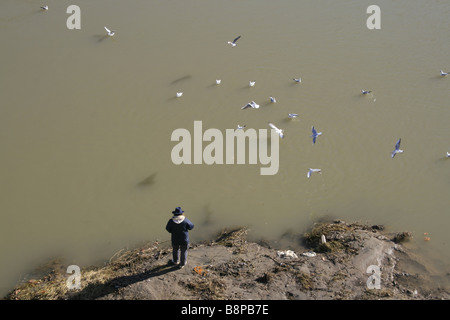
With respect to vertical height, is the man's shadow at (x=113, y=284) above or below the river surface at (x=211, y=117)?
below

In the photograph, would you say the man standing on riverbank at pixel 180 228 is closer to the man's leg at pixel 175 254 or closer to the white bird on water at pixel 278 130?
the man's leg at pixel 175 254

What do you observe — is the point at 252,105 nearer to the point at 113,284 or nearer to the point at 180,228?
the point at 180,228

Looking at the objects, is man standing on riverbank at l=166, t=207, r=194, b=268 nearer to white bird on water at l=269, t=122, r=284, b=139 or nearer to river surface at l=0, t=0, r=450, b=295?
river surface at l=0, t=0, r=450, b=295

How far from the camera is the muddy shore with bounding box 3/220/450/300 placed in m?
5.27

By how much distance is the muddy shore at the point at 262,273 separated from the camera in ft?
17.3

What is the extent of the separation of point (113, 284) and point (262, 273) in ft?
7.41

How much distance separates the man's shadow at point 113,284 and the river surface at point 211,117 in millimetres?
1055

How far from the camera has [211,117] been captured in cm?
877

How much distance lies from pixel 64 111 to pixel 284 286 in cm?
681

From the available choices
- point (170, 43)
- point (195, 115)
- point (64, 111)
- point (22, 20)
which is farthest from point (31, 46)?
point (195, 115)

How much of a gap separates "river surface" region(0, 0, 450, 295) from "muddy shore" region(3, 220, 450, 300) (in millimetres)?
428

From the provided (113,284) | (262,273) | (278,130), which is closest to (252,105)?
(278,130)

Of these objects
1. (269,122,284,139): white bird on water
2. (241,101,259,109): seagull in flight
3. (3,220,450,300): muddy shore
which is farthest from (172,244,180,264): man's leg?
(241,101,259,109): seagull in flight

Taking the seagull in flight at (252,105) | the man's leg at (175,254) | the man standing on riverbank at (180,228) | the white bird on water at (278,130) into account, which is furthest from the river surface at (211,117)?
the man standing on riverbank at (180,228)
